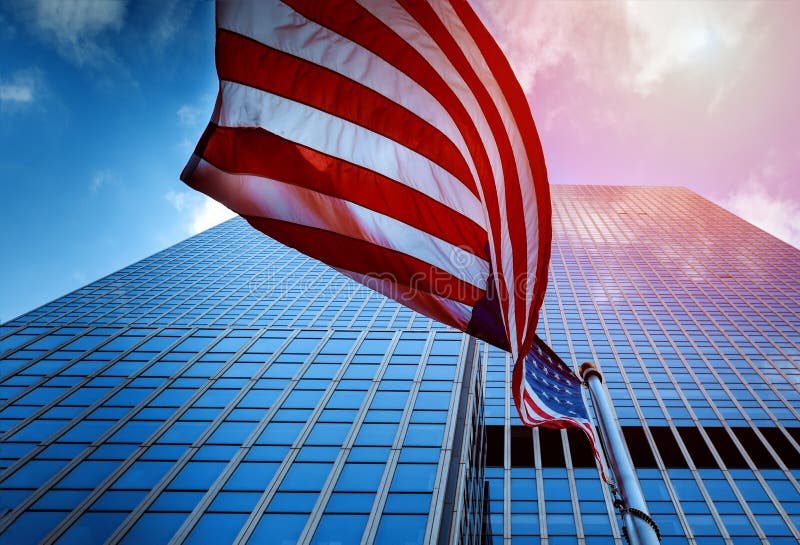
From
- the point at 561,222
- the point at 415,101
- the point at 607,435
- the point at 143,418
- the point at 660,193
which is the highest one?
the point at 660,193

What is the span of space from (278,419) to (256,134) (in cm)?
1921

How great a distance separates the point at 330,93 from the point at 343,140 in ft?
2.18

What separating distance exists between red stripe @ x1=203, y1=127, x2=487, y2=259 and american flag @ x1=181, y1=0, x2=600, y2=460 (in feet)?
0.06

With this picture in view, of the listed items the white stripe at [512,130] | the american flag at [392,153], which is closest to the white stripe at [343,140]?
the american flag at [392,153]

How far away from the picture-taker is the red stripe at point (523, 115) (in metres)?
7.92

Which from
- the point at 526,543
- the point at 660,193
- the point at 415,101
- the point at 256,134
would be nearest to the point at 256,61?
the point at 256,134

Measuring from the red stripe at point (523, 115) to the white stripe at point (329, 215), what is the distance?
966mm

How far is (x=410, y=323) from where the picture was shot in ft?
170

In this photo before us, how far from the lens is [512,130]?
323 inches

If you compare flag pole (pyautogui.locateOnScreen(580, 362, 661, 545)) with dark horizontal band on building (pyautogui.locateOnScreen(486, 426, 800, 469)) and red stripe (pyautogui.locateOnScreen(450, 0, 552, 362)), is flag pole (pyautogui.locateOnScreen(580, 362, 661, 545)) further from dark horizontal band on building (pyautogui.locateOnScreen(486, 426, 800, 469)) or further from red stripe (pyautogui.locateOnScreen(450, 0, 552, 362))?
dark horizontal band on building (pyautogui.locateOnScreen(486, 426, 800, 469))

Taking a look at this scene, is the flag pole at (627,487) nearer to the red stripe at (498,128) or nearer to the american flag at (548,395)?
the american flag at (548,395)

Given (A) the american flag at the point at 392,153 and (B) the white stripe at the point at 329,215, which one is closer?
(A) the american flag at the point at 392,153

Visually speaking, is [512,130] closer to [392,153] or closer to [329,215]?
[392,153]

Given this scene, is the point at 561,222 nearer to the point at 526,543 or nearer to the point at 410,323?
the point at 410,323
